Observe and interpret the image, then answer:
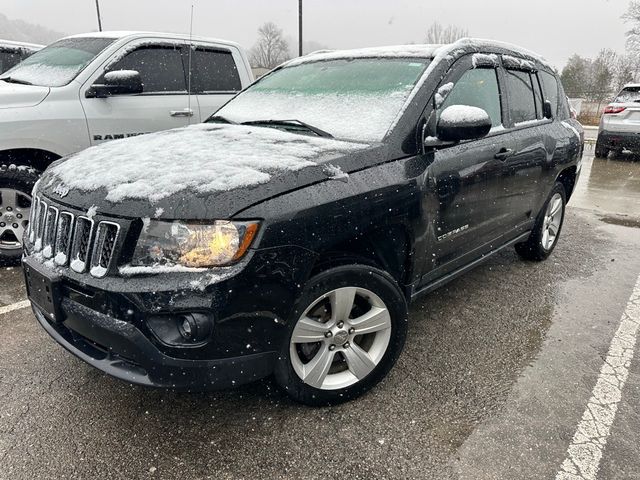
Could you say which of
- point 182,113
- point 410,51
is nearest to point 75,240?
point 410,51

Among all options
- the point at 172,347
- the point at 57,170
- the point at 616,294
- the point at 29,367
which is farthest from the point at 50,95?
the point at 616,294

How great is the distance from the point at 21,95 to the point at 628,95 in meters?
12.0

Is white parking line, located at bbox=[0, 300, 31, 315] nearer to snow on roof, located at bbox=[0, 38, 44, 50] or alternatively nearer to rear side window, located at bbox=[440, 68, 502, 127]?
rear side window, located at bbox=[440, 68, 502, 127]

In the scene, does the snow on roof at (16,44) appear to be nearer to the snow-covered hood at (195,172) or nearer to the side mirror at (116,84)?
the side mirror at (116,84)

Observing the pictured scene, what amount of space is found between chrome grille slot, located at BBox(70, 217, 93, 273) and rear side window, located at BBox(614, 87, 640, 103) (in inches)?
476

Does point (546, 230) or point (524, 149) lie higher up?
point (524, 149)

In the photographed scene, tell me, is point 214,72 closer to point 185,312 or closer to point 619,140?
point 185,312

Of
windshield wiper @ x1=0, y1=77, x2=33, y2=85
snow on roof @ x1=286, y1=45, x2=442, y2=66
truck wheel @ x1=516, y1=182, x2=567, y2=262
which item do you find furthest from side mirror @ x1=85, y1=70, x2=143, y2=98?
truck wheel @ x1=516, y1=182, x2=567, y2=262

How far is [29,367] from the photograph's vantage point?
2.80 metres

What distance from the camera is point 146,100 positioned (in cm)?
477

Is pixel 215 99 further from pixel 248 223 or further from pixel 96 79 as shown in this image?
pixel 248 223

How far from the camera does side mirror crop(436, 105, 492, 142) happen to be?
8.57 ft

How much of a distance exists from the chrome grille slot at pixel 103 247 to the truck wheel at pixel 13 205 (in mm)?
2503

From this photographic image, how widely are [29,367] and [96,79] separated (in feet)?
8.94
